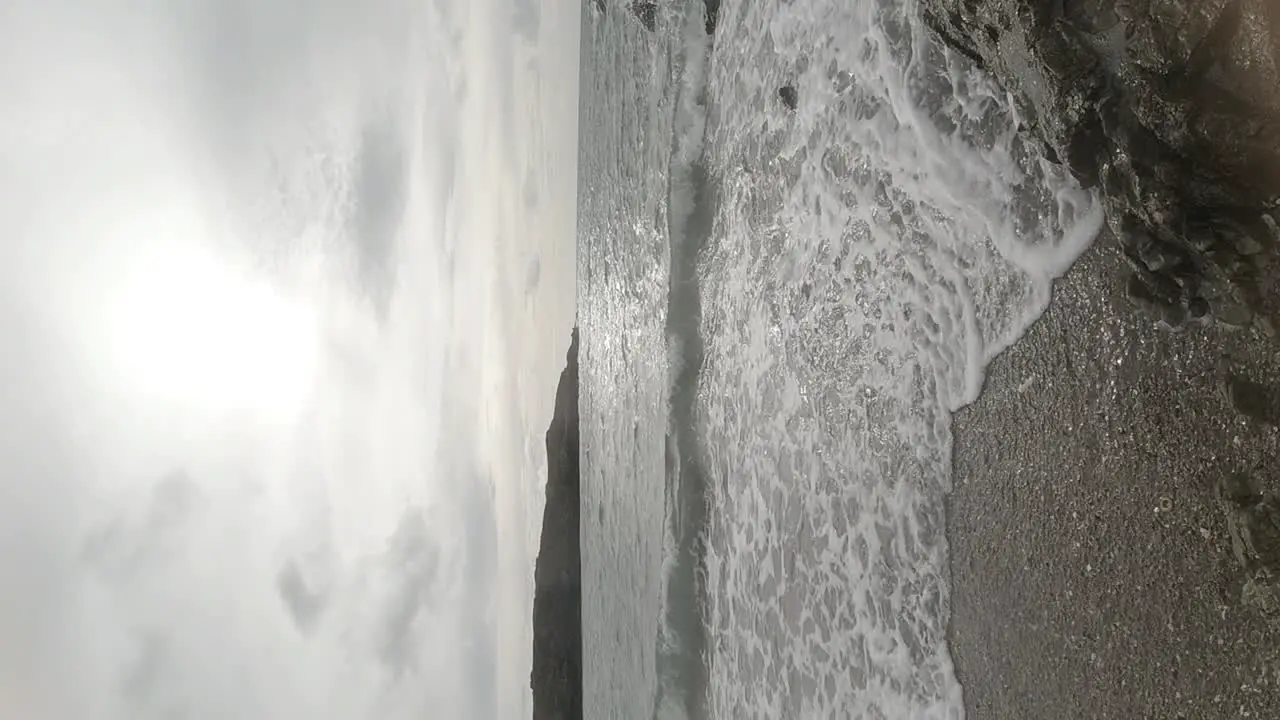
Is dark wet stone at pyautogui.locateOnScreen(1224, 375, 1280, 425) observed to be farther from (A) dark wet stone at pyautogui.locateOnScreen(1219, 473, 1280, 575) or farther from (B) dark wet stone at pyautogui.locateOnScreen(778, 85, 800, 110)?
(B) dark wet stone at pyautogui.locateOnScreen(778, 85, 800, 110)

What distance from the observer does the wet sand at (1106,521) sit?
1.08 meters

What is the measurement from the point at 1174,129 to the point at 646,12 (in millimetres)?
3721

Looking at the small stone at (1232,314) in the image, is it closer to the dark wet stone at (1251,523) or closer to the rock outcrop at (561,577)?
the dark wet stone at (1251,523)

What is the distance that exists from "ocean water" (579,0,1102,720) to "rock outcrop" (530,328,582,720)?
470cm

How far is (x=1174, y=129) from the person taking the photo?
1.12 m

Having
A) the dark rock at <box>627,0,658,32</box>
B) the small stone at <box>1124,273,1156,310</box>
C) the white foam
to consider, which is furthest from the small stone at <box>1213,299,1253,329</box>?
the dark rock at <box>627,0,658,32</box>

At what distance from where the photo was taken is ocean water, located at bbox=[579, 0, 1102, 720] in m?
1.77

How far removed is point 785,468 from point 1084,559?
144 centimetres

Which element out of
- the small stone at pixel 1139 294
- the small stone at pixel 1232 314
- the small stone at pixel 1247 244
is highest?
the small stone at pixel 1247 244

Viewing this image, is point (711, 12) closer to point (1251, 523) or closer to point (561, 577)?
point (1251, 523)

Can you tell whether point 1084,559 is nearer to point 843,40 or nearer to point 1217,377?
point 1217,377

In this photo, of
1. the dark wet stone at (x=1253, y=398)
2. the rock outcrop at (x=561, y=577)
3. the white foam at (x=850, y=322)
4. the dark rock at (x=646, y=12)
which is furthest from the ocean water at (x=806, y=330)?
the rock outcrop at (x=561, y=577)

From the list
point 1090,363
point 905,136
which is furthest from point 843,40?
point 1090,363

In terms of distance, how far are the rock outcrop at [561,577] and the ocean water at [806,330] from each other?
15.4 feet
